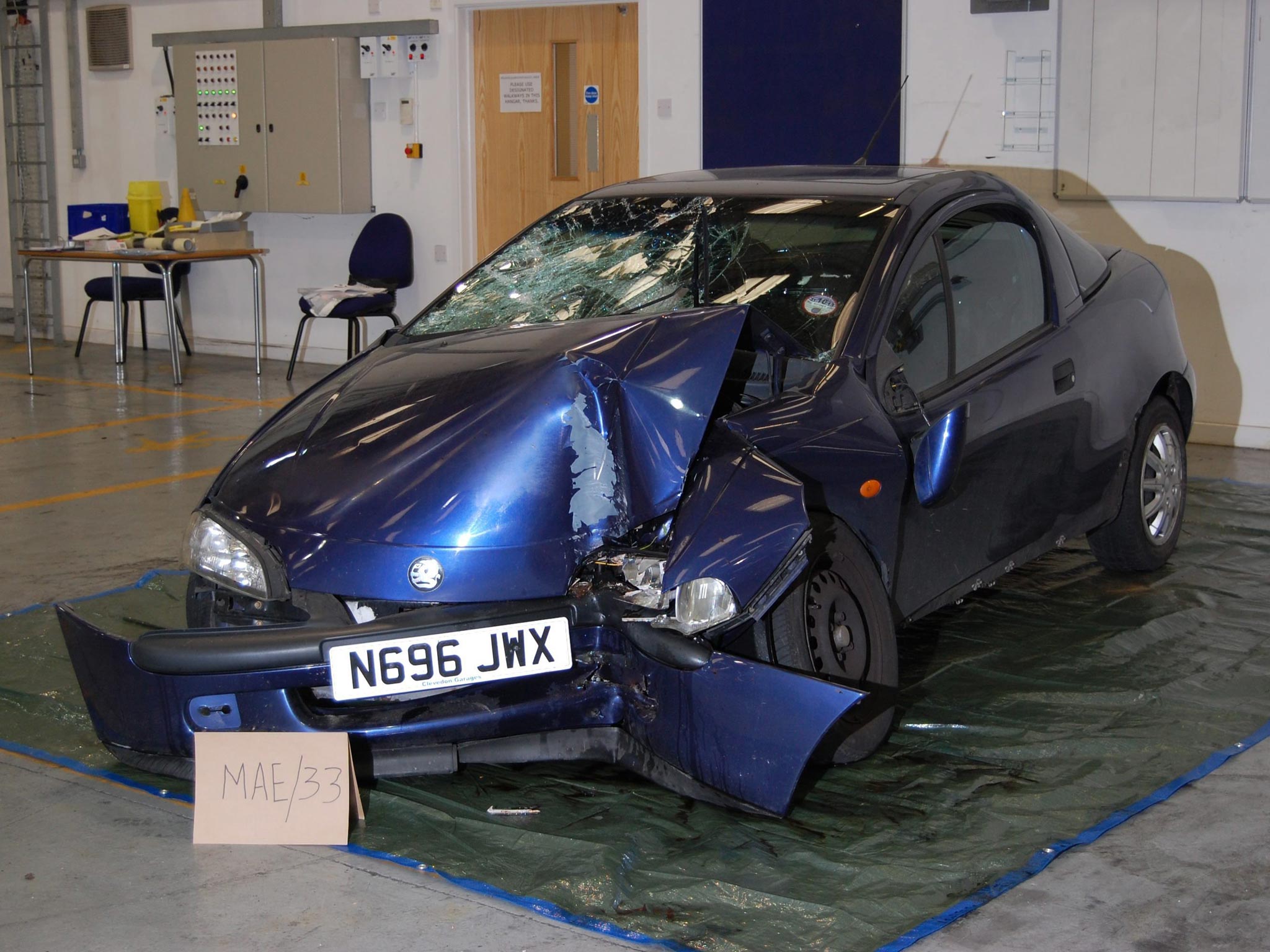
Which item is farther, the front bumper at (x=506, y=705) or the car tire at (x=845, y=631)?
the car tire at (x=845, y=631)

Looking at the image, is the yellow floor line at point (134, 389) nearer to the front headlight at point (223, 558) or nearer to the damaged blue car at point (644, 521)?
the damaged blue car at point (644, 521)

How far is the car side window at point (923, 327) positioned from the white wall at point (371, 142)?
536 centimetres

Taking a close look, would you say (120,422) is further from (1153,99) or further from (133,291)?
(1153,99)

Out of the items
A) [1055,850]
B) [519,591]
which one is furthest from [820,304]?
[1055,850]

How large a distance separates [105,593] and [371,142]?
6151 mm

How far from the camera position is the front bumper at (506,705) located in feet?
8.81

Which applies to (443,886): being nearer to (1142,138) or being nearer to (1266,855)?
(1266,855)

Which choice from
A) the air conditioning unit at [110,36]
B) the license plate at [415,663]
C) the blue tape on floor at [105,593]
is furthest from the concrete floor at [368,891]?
the air conditioning unit at [110,36]

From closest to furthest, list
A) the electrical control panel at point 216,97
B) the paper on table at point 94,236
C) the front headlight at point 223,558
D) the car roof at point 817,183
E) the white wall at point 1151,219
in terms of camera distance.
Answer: the front headlight at point 223,558 → the car roof at point 817,183 → the white wall at point 1151,219 → the paper on table at point 94,236 → the electrical control panel at point 216,97

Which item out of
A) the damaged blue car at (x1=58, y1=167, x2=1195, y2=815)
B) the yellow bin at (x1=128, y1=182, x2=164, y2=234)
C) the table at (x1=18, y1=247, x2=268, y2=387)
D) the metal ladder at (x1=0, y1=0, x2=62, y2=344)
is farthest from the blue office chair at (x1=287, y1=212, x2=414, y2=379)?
the damaged blue car at (x1=58, y1=167, x2=1195, y2=815)

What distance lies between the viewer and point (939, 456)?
3.23 metres

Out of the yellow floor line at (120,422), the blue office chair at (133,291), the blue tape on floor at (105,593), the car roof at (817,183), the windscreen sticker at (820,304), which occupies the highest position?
the car roof at (817,183)

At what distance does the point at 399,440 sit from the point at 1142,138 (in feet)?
17.7

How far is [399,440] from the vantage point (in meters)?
3.05
